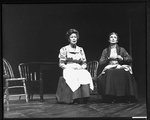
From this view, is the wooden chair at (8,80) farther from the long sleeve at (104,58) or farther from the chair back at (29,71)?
the long sleeve at (104,58)

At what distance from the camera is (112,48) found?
15.4 ft

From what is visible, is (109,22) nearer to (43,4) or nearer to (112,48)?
(112,48)

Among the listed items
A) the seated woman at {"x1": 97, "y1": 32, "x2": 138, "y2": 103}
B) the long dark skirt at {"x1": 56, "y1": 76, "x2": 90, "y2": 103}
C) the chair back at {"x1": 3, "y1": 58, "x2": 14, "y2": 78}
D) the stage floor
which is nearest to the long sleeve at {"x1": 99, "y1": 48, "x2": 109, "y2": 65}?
the seated woman at {"x1": 97, "y1": 32, "x2": 138, "y2": 103}

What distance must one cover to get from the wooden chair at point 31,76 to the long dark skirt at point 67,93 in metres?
0.42

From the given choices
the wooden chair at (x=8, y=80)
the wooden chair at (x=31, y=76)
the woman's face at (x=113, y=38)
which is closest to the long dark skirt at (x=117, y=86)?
the woman's face at (x=113, y=38)

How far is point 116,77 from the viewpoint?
464 centimetres

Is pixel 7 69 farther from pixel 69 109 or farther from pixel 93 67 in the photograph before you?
pixel 93 67

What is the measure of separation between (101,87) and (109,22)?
1275 millimetres

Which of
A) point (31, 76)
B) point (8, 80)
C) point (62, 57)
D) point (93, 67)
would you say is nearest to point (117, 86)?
point (93, 67)

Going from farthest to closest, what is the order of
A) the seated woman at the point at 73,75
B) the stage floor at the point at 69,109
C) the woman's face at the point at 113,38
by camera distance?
the woman's face at the point at 113,38 < the seated woman at the point at 73,75 < the stage floor at the point at 69,109

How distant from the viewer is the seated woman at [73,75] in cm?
456

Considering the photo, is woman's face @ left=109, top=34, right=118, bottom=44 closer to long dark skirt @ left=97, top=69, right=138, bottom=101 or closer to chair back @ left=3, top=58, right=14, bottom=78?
long dark skirt @ left=97, top=69, right=138, bottom=101

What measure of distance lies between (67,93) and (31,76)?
76 centimetres

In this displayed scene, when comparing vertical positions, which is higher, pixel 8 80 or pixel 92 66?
pixel 92 66
